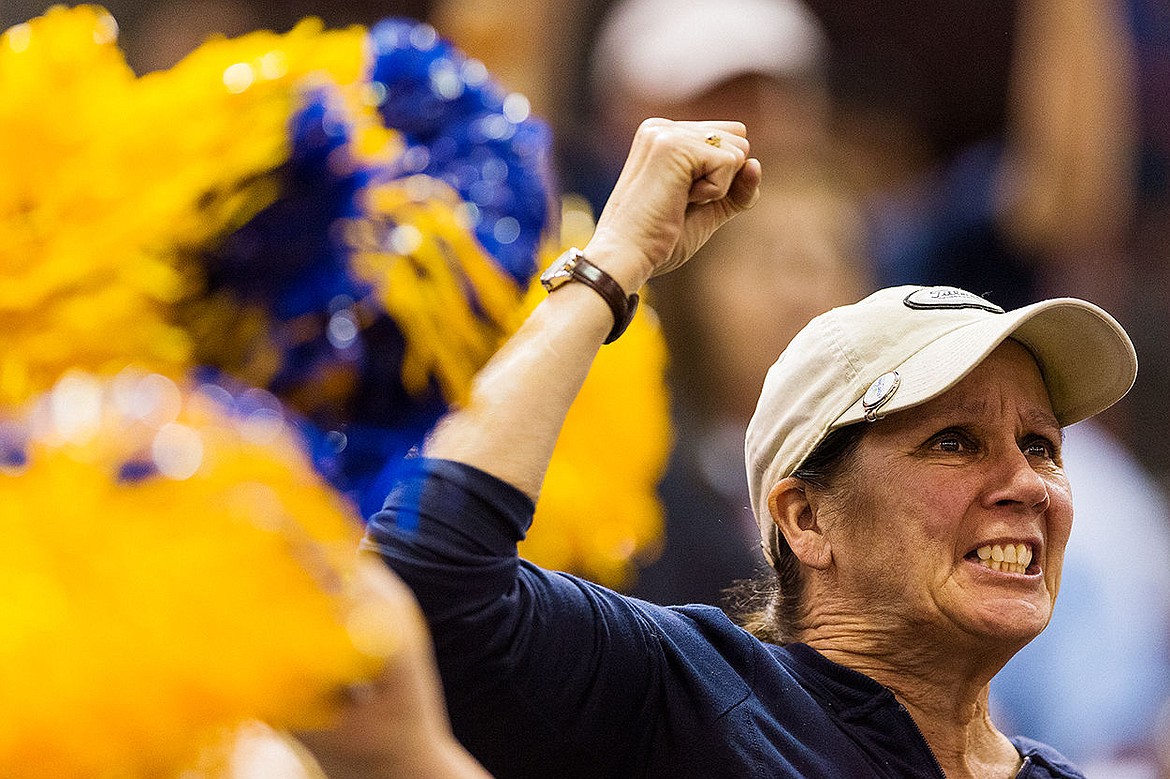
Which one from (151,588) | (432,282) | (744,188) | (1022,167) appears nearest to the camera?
(151,588)

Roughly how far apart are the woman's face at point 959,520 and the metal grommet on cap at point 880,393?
0.13ft

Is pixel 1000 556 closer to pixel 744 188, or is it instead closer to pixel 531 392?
pixel 744 188

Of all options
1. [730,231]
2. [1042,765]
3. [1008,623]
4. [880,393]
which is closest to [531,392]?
[880,393]

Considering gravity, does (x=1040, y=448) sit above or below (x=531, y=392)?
below

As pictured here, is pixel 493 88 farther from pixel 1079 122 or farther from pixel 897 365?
pixel 1079 122

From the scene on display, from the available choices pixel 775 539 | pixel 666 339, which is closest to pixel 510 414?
pixel 775 539

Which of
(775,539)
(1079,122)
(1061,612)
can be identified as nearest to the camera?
(775,539)

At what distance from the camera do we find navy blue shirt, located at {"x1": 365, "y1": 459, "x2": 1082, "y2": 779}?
1271 mm

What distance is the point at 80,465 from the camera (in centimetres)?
76

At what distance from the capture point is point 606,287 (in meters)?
1.40

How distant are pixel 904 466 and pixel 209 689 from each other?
3.60 ft

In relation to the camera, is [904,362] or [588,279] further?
[904,362]

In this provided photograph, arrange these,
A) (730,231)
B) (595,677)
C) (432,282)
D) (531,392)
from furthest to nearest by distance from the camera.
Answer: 1. (730,231)
2. (595,677)
3. (531,392)
4. (432,282)

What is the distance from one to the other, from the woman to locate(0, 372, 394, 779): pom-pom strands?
0.46 m
